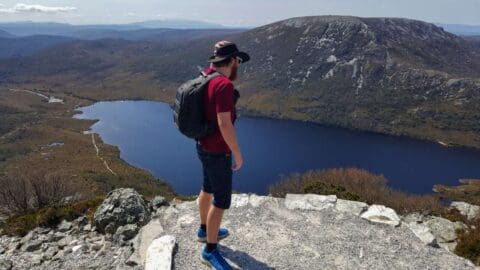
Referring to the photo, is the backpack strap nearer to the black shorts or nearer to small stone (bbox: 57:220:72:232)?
the black shorts

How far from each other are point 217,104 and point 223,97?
12cm

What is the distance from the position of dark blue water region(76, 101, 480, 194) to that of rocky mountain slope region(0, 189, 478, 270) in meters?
63.6

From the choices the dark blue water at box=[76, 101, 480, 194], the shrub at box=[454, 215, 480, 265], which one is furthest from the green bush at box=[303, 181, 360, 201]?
the dark blue water at box=[76, 101, 480, 194]

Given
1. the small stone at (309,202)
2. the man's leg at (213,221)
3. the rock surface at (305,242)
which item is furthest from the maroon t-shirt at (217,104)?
the small stone at (309,202)

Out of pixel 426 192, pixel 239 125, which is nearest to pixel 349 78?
pixel 239 125

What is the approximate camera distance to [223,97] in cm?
533

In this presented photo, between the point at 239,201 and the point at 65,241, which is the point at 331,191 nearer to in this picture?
the point at 239,201

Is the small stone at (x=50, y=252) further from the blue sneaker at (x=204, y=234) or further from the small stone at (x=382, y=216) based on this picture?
the small stone at (x=382, y=216)

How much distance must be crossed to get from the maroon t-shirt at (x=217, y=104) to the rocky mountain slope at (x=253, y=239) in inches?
81.5

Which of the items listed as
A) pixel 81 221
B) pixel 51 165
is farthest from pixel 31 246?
pixel 51 165

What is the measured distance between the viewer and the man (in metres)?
5.37

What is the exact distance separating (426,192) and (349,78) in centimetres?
12598

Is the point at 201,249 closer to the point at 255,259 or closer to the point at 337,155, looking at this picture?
the point at 255,259

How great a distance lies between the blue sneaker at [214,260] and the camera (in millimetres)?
6314
